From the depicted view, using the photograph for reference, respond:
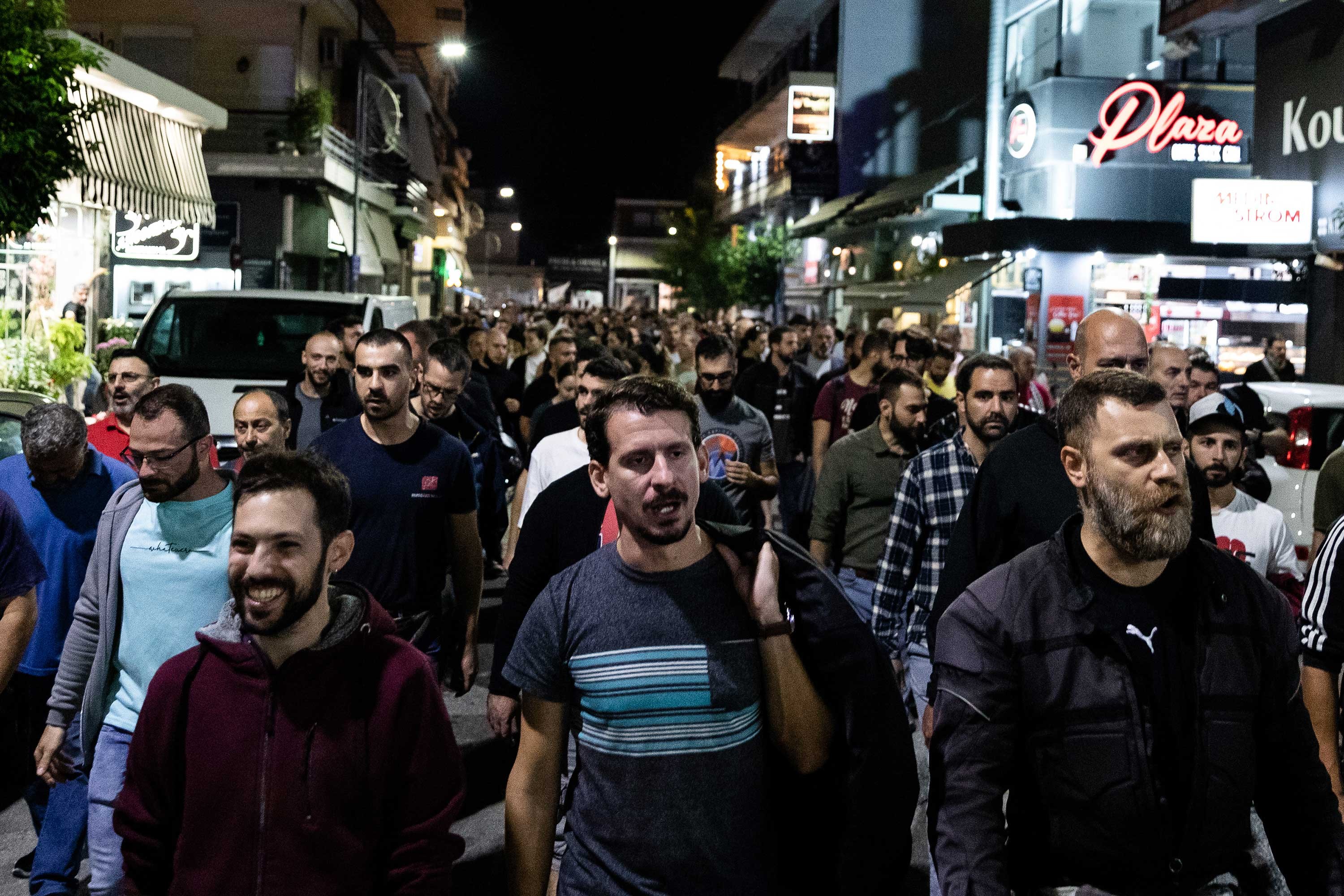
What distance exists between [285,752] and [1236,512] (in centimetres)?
474

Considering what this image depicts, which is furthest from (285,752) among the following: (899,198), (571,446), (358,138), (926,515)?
(899,198)

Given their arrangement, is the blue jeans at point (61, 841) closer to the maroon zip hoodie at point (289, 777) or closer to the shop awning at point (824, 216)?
the maroon zip hoodie at point (289, 777)

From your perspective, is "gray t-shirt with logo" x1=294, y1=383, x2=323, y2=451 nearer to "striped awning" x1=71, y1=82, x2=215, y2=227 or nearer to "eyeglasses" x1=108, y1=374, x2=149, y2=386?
"eyeglasses" x1=108, y1=374, x2=149, y2=386

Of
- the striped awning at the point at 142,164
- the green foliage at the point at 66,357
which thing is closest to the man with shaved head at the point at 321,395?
the green foliage at the point at 66,357

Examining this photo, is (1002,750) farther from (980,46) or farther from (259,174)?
(980,46)

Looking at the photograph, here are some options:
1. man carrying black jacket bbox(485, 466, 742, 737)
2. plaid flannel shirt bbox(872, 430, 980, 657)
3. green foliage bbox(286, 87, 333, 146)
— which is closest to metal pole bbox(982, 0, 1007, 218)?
green foliage bbox(286, 87, 333, 146)

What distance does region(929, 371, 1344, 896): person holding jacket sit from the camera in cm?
283

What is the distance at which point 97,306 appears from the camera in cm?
2319

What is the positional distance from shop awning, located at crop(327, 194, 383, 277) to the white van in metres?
17.8

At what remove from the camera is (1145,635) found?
2908 millimetres

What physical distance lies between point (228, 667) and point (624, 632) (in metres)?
0.86

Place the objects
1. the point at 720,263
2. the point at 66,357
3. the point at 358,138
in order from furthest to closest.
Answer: the point at 720,263 < the point at 358,138 < the point at 66,357

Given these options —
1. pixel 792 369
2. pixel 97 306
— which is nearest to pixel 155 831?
pixel 792 369

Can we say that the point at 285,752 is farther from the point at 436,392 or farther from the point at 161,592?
the point at 436,392
